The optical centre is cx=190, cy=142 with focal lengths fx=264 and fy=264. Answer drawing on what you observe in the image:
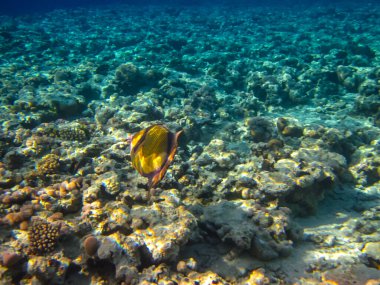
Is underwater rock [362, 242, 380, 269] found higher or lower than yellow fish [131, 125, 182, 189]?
lower

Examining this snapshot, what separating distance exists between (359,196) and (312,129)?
207 cm

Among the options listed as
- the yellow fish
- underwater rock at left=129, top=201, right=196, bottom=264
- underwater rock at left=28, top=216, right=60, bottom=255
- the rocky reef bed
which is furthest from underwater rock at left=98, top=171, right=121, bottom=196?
the yellow fish

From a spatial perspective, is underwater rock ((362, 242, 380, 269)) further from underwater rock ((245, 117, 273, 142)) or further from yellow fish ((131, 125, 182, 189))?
underwater rock ((245, 117, 273, 142))

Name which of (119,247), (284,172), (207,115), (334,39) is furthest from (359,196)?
(334,39)

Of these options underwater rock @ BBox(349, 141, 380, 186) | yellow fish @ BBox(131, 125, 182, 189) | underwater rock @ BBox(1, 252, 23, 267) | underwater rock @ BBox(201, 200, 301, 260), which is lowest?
underwater rock @ BBox(349, 141, 380, 186)

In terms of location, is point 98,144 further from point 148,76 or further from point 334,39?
point 334,39

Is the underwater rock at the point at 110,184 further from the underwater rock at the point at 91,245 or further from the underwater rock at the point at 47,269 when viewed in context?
the underwater rock at the point at 47,269

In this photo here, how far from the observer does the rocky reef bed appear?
327 centimetres

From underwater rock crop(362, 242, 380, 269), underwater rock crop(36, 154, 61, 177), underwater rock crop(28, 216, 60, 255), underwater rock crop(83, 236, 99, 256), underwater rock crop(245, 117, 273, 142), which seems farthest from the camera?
underwater rock crop(245, 117, 273, 142)

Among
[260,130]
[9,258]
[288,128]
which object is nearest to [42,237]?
[9,258]

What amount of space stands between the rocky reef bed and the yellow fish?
1.33 meters

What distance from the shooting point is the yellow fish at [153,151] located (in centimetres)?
233

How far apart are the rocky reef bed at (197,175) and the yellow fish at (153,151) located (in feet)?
4.36

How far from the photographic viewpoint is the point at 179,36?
1755 centimetres
